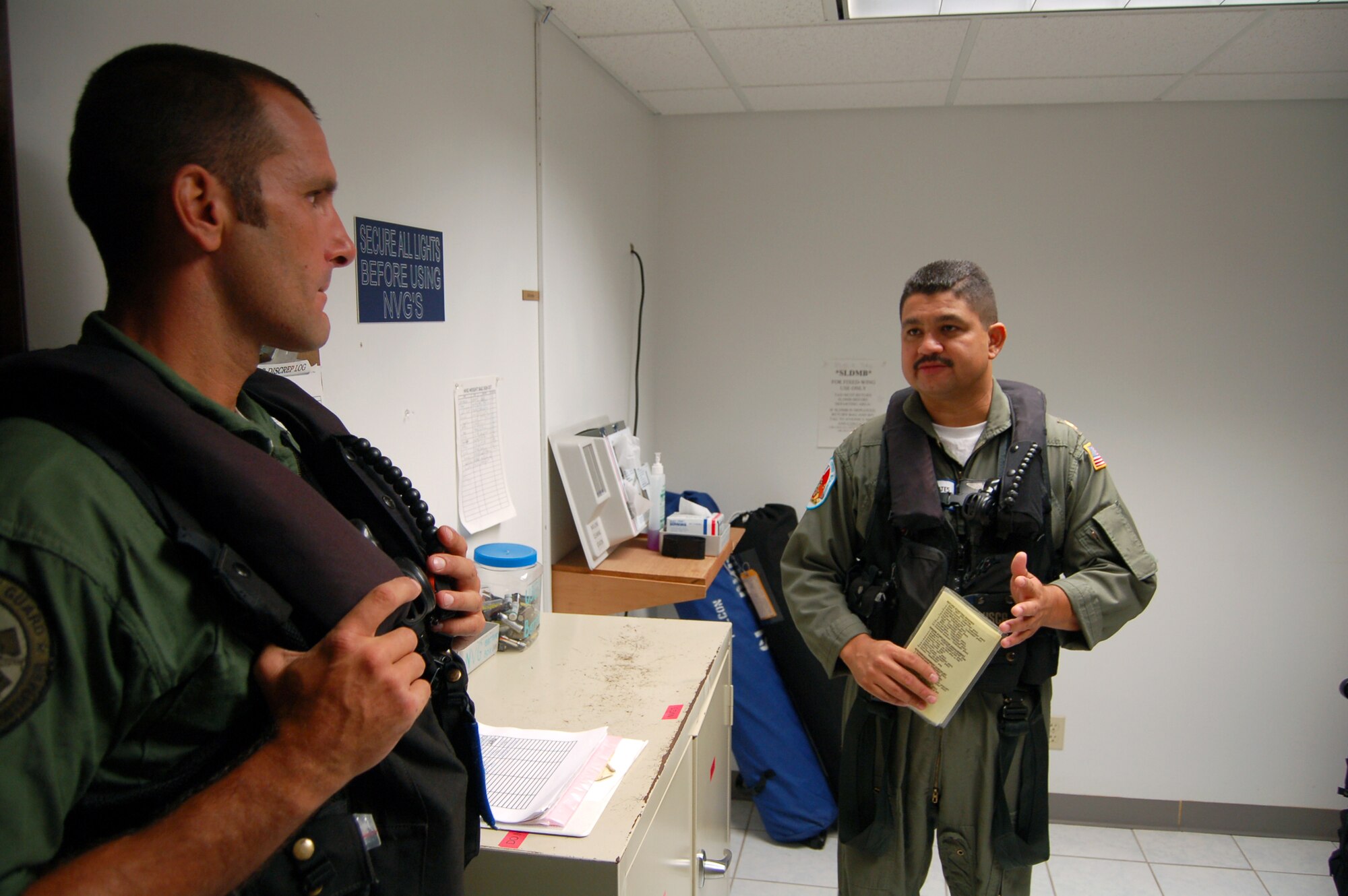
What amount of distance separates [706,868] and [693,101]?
2537 millimetres

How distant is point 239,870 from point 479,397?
1.40 meters

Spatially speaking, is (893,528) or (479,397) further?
(479,397)

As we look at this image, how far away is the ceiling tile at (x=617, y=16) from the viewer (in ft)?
7.12

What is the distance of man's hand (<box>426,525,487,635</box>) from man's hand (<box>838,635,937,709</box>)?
3.10 feet

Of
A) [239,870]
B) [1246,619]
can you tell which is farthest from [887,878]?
[1246,619]

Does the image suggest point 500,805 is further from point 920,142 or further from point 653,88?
point 920,142

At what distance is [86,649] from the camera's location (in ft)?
1.99

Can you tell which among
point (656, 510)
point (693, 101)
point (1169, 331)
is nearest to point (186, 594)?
point (656, 510)

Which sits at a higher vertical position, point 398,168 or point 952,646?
point 398,168

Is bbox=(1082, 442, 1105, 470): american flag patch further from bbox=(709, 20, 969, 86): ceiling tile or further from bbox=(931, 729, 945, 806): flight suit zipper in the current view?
bbox=(709, 20, 969, 86): ceiling tile

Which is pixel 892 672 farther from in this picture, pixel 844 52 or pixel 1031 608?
pixel 844 52

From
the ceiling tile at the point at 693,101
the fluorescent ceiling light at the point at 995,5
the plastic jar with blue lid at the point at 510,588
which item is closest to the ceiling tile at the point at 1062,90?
the fluorescent ceiling light at the point at 995,5

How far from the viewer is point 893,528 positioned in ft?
5.87

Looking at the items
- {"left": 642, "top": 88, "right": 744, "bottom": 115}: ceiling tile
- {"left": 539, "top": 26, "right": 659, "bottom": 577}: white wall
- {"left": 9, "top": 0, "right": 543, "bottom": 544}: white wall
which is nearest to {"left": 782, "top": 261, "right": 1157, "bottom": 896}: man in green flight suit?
{"left": 9, "top": 0, "right": 543, "bottom": 544}: white wall
